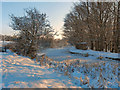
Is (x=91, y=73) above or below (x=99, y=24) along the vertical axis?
below

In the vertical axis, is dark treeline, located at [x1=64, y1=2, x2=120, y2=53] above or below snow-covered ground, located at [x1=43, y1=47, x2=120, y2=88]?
above

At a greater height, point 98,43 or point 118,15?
point 118,15

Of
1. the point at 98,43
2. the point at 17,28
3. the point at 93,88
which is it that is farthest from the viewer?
the point at 98,43

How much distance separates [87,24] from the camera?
55.0 ft

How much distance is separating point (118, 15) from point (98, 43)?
5578mm

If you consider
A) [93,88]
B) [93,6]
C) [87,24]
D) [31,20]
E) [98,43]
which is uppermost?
[93,6]

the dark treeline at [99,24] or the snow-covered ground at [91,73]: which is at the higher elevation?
the dark treeline at [99,24]

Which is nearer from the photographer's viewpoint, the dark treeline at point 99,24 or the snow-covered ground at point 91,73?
the snow-covered ground at point 91,73

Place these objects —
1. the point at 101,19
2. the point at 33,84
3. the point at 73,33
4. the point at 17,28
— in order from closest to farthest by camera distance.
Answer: the point at 33,84
the point at 17,28
the point at 101,19
the point at 73,33

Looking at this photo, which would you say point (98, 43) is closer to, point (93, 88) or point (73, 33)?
point (73, 33)

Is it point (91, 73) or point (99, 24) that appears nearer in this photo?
point (91, 73)

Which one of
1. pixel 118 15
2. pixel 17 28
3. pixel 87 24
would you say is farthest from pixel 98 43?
pixel 17 28

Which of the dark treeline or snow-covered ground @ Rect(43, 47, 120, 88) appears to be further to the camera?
the dark treeline

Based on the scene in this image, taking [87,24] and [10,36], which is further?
[87,24]
